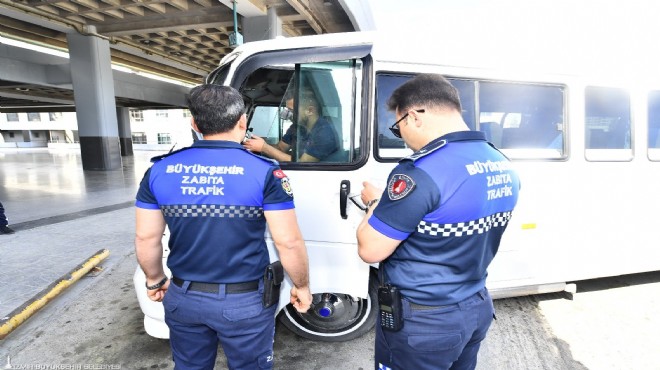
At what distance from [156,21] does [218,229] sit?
12196 millimetres

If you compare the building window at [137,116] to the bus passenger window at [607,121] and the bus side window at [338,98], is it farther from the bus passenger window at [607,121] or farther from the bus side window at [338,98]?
the bus passenger window at [607,121]

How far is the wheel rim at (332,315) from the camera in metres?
2.81

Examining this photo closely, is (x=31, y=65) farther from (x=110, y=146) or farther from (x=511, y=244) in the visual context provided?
(x=511, y=244)

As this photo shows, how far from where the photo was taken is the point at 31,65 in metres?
15.4

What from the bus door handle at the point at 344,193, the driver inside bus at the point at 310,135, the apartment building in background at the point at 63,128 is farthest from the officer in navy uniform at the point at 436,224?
the apartment building in background at the point at 63,128

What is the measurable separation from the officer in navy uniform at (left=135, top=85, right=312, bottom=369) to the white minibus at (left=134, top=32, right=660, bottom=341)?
0.72 meters

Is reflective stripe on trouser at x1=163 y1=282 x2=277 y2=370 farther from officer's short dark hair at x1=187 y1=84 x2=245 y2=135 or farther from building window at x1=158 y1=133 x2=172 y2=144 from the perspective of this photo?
building window at x1=158 y1=133 x2=172 y2=144

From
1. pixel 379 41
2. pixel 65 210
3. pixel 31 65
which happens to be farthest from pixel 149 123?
pixel 379 41

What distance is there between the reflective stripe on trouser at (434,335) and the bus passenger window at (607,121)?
2.36m

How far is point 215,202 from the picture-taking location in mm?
1562

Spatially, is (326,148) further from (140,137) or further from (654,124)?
(140,137)

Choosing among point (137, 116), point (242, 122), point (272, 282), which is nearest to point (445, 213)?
point (272, 282)

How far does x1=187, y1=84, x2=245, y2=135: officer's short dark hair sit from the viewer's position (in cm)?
163

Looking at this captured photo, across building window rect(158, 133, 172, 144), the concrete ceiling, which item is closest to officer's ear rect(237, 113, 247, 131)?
the concrete ceiling
